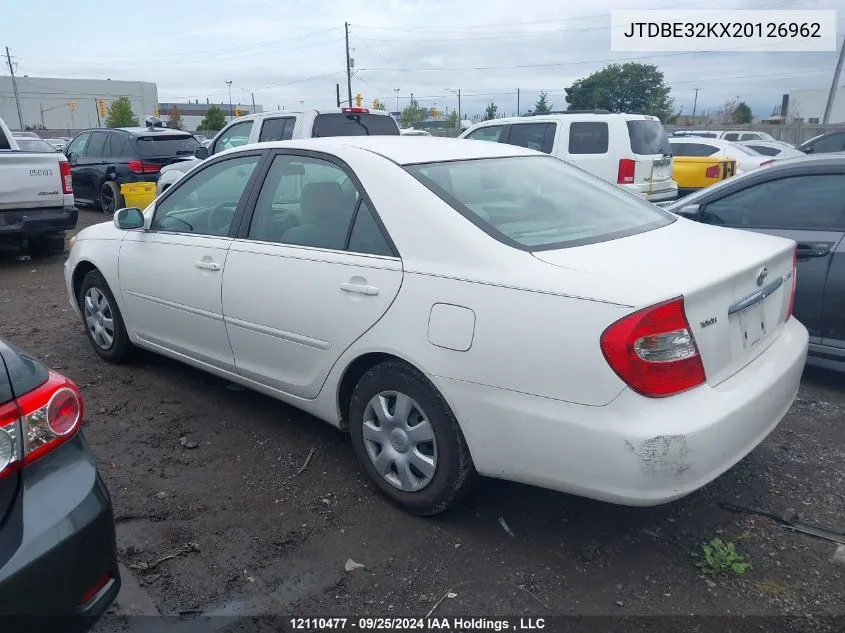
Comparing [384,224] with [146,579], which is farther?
[384,224]

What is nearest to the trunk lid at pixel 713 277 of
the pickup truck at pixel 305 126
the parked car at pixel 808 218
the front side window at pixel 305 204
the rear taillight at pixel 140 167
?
the front side window at pixel 305 204

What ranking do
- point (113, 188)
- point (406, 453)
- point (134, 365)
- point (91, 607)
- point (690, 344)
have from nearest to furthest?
point (91, 607) → point (690, 344) → point (406, 453) → point (134, 365) → point (113, 188)

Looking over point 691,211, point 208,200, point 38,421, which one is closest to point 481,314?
point 38,421

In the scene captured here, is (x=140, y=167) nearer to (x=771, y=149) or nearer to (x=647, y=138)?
(x=647, y=138)

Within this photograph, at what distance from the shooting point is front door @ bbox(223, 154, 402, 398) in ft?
10.5

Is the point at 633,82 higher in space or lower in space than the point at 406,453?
higher

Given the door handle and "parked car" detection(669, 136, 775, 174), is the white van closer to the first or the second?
"parked car" detection(669, 136, 775, 174)

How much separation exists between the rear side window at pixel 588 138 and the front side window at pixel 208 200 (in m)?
6.85

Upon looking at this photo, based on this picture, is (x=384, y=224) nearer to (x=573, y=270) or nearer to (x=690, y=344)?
(x=573, y=270)

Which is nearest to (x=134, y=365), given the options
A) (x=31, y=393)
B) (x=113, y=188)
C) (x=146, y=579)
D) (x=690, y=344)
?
(x=146, y=579)

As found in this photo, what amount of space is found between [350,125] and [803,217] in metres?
6.25

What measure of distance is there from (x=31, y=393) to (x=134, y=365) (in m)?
3.22

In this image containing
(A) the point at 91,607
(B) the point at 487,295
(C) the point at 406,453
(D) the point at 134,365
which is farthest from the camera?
(D) the point at 134,365

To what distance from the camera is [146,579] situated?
2.87m
